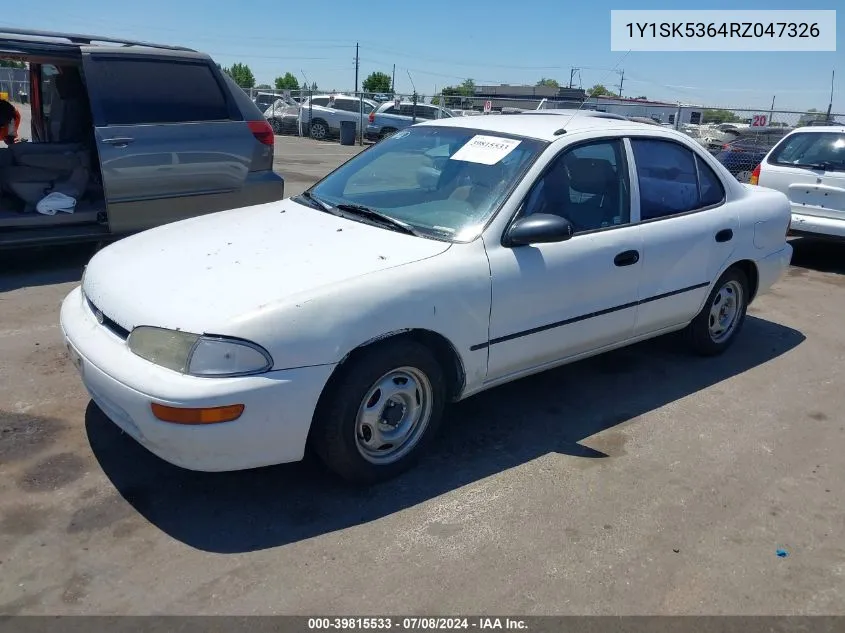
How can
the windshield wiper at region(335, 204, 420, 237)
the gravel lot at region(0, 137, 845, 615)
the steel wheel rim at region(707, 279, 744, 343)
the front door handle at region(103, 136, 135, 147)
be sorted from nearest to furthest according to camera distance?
the gravel lot at region(0, 137, 845, 615) → the windshield wiper at region(335, 204, 420, 237) → the steel wheel rim at region(707, 279, 744, 343) → the front door handle at region(103, 136, 135, 147)

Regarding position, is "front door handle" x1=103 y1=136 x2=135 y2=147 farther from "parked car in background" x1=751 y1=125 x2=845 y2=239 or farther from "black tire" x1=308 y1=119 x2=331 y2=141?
"black tire" x1=308 y1=119 x2=331 y2=141

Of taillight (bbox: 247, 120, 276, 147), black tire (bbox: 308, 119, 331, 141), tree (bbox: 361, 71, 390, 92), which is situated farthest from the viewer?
tree (bbox: 361, 71, 390, 92)

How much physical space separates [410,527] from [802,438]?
96.6 inches

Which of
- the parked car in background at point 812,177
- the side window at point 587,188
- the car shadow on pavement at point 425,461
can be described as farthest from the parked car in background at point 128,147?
the parked car in background at point 812,177

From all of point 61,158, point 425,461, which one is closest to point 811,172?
point 425,461

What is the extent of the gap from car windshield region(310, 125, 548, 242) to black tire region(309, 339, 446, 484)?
0.65 meters

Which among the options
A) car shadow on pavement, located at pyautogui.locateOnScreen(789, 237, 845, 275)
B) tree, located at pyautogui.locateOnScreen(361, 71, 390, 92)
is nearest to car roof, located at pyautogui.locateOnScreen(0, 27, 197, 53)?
car shadow on pavement, located at pyautogui.locateOnScreen(789, 237, 845, 275)

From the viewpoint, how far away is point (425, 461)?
3.63 metres

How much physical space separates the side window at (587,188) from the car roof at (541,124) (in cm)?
14

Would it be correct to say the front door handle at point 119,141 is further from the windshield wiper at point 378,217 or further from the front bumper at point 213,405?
the front bumper at point 213,405

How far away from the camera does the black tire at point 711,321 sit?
16.4ft

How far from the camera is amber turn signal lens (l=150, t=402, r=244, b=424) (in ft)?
9.05

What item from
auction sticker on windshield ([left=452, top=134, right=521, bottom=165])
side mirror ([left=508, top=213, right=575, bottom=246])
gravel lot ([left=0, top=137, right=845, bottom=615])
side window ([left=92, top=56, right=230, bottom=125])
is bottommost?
gravel lot ([left=0, top=137, right=845, bottom=615])

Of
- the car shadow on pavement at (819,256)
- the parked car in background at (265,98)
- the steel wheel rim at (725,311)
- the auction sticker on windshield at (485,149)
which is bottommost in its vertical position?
the car shadow on pavement at (819,256)
